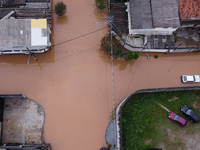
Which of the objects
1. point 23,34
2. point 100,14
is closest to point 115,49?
point 100,14

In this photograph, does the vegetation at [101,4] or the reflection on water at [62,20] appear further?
the reflection on water at [62,20]

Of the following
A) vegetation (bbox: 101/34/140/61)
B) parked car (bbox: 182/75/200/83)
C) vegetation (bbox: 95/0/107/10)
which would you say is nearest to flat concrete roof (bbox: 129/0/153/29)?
vegetation (bbox: 101/34/140/61)

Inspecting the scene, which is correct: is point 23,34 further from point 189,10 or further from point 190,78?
point 190,78

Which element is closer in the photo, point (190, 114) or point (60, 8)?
point (190, 114)

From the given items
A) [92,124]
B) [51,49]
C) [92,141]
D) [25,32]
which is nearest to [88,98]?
[92,124]

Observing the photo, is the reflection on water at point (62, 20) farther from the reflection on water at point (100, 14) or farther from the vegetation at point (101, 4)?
the vegetation at point (101, 4)

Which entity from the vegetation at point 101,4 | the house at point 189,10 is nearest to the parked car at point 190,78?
the house at point 189,10

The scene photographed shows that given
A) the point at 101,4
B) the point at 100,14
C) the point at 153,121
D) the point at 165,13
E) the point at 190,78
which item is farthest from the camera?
the point at 100,14

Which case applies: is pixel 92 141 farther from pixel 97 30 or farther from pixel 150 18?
pixel 150 18
